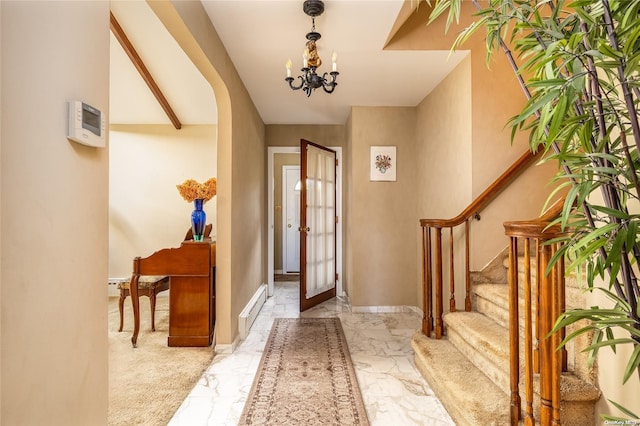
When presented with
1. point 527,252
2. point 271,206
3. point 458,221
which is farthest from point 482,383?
point 271,206

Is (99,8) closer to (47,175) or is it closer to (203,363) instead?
(47,175)

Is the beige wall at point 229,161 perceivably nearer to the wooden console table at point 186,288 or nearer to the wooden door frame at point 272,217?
the wooden console table at point 186,288

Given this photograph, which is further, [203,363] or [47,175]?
[203,363]

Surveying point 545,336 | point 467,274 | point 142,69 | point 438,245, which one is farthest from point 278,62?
point 545,336

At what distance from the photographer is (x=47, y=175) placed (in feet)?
3.11

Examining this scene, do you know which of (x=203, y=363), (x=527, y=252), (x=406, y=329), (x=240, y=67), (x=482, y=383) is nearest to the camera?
(x=527, y=252)

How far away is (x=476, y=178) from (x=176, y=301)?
272 cm

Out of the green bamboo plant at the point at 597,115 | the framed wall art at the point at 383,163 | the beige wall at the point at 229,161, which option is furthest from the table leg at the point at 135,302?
the green bamboo plant at the point at 597,115

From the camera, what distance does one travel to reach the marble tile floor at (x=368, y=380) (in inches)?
77.1

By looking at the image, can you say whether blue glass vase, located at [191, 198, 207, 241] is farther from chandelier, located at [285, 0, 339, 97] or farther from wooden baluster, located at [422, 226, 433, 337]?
wooden baluster, located at [422, 226, 433, 337]

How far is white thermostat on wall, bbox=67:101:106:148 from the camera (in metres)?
1.02

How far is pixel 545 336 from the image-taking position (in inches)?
53.4

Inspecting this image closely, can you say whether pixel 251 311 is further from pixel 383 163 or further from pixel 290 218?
pixel 290 218

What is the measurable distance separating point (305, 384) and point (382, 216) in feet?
7.52
